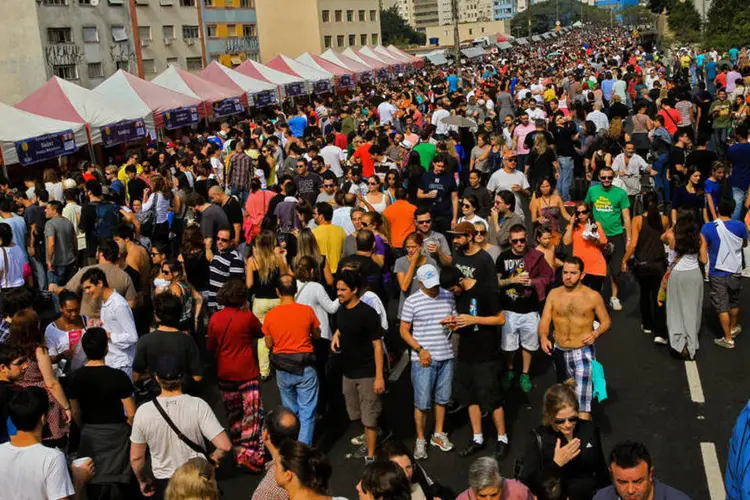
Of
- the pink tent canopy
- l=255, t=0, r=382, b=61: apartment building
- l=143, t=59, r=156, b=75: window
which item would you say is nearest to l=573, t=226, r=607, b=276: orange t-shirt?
the pink tent canopy

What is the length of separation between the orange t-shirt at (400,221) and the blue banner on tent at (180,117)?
14.5 metres

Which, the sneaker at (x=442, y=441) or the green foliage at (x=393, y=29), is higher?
the green foliage at (x=393, y=29)

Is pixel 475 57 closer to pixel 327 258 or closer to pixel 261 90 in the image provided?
pixel 261 90

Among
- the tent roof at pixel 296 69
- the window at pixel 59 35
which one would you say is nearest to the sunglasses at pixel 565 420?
the tent roof at pixel 296 69

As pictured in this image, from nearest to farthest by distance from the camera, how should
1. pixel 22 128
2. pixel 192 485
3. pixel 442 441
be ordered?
pixel 192 485
pixel 442 441
pixel 22 128

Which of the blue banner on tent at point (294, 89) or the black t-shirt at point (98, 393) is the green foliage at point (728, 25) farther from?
the black t-shirt at point (98, 393)

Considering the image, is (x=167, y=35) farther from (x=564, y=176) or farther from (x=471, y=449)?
(x=471, y=449)

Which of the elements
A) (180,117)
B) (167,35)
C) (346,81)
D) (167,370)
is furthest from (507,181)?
(167,35)

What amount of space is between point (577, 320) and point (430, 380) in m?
1.30

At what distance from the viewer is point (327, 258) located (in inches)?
350

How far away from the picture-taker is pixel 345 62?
1697 inches

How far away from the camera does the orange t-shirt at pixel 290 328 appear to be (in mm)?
6492

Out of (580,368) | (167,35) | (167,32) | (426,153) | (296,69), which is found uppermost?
(167,32)

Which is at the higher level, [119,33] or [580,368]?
[119,33]
